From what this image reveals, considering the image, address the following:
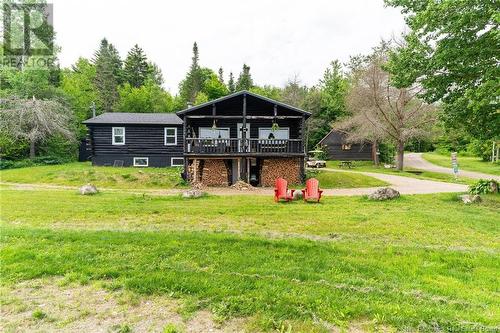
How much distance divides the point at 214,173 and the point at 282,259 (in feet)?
45.0

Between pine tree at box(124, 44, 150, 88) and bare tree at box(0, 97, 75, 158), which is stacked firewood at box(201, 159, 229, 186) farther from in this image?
pine tree at box(124, 44, 150, 88)

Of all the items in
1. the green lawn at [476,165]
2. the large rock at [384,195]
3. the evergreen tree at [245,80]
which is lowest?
the large rock at [384,195]

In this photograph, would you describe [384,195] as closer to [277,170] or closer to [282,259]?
[277,170]

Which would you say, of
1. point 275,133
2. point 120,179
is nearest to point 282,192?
point 275,133

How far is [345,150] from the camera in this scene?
3966cm

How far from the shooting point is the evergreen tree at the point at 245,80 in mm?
58031

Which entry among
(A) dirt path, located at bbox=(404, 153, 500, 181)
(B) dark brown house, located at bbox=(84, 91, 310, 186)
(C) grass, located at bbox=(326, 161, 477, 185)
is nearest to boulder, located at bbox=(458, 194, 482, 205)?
(B) dark brown house, located at bbox=(84, 91, 310, 186)

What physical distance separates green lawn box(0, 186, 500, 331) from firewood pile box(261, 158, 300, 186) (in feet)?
29.4

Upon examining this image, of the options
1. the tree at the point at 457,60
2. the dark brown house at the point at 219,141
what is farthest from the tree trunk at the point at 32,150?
the tree at the point at 457,60

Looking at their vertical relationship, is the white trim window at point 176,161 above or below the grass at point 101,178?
above

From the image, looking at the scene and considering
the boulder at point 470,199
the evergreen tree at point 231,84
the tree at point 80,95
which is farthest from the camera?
the evergreen tree at point 231,84

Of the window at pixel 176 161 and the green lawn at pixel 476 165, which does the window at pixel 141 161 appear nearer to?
the window at pixel 176 161

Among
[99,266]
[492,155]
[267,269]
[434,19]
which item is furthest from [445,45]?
[492,155]

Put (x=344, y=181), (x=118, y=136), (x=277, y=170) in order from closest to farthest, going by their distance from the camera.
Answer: (x=277, y=170) < (x=344, y=181) < (x=118, y=136)
